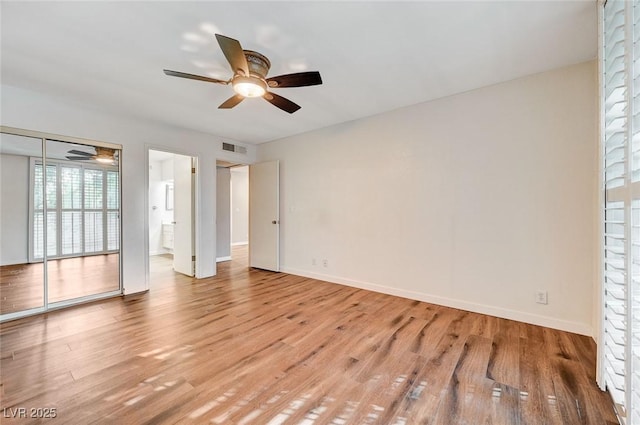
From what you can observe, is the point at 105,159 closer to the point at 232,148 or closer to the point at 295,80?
the point at 232,148

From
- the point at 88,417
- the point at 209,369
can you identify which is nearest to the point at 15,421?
the point at 88,417

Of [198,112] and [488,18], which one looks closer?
[488,18]

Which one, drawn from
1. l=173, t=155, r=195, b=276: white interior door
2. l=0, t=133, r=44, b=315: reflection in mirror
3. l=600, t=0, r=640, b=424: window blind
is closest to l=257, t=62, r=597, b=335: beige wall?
l=600, t=0, r=640, b=424: window blind

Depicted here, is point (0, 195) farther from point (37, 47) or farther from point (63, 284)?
point (37, 47)

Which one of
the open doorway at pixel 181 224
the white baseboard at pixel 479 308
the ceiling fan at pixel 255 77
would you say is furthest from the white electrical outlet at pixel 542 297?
the open doorway at pixel 181 224

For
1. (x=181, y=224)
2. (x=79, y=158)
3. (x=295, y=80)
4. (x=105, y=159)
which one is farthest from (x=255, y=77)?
(x=181, y=224)

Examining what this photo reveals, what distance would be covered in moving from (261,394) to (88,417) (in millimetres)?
971

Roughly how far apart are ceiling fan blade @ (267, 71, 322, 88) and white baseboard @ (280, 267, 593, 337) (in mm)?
2800

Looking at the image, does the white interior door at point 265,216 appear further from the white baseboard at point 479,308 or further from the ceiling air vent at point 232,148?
the white baseboard at point 479,308

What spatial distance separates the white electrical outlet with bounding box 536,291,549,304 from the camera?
2.59 m

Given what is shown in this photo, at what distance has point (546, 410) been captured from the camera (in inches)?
60.9

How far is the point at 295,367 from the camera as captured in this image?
6.45ft

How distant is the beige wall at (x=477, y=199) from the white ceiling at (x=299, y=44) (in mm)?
331

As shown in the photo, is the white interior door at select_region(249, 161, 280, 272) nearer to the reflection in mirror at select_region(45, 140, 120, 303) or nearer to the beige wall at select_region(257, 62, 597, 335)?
the beige wall at select_region(257, 62, 597, 335)
